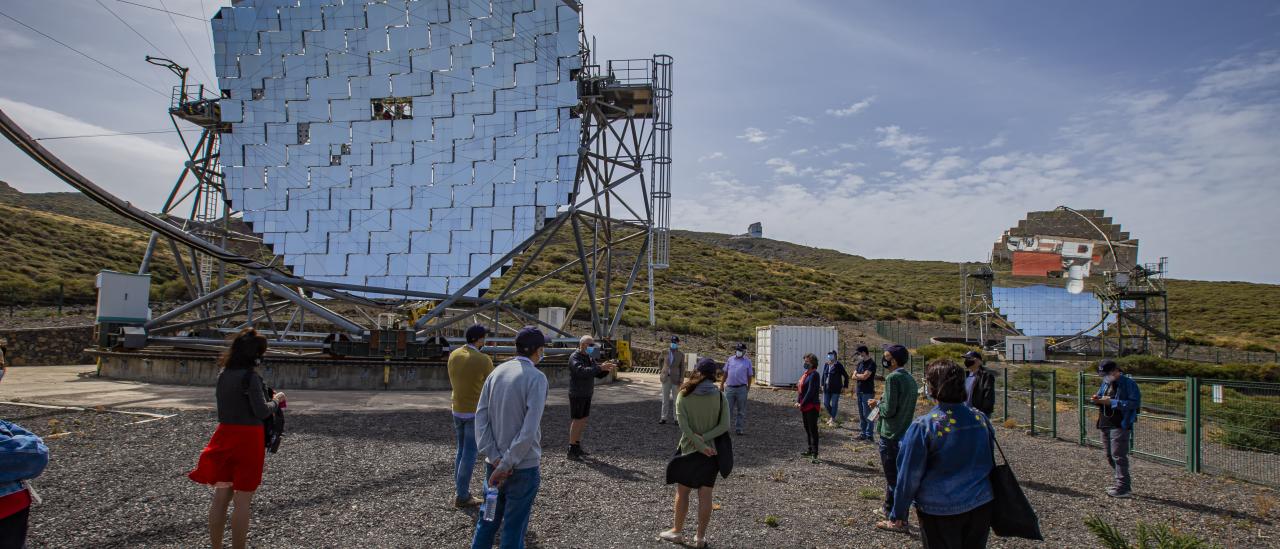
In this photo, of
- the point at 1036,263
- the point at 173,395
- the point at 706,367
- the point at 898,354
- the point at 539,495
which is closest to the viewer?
the point at 706,367

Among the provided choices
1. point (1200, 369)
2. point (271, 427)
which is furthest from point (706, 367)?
point (1200, 369)

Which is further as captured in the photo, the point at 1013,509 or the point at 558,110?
the point at 558,110

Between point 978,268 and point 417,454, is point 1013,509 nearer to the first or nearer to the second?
point 417,454

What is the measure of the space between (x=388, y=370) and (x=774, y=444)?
395 inches

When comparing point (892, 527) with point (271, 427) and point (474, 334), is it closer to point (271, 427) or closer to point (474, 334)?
point (474, 334)

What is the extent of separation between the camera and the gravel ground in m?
6.42

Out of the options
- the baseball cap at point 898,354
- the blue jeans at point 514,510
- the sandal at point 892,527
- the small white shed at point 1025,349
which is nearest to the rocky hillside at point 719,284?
the small white shed at point 1025,349

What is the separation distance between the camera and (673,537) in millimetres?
6391

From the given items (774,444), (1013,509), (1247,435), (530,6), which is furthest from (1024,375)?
(1013,509)

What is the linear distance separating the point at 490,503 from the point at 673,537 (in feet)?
7.84

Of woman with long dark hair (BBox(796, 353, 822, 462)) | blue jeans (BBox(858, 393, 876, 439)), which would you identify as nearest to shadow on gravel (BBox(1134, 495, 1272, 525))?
woman with long dark hair (BBox(796, 353, 822, 462))

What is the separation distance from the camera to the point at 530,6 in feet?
59.5

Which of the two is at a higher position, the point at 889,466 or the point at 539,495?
the point at 889,466

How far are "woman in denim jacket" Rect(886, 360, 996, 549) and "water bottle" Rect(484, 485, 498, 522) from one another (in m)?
2.31
